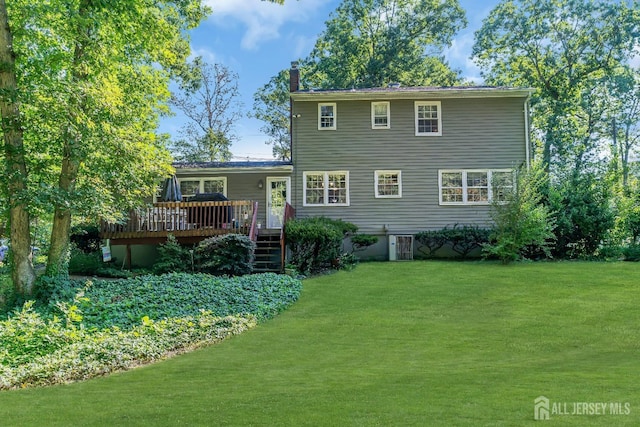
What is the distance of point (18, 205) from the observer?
9.52 metres

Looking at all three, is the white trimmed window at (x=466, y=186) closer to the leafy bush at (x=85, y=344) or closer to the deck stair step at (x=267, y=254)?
the deck stair step at (x=267, y=254)

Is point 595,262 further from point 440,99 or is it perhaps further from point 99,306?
point 99,306

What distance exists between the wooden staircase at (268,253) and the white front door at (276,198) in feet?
5.37

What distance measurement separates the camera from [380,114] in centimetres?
1753

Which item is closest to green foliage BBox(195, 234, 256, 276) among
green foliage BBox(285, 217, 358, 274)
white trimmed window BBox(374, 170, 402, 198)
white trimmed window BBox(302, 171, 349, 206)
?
green foliage BBox(285, 217, 358, 274)

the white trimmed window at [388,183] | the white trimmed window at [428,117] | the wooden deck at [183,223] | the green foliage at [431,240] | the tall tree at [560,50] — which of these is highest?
the tall tree at [560,50]

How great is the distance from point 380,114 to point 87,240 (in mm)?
11961

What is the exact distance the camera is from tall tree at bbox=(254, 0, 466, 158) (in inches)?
1141

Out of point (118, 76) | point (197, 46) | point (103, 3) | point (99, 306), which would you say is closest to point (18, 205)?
point (99, 306)

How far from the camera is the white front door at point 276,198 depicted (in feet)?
56.9

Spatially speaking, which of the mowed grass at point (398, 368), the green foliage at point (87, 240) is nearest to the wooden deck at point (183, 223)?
the green foliage at point (87, 240)

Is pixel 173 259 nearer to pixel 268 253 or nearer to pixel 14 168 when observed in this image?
pixel 268 253

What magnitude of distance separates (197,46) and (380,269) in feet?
67.9

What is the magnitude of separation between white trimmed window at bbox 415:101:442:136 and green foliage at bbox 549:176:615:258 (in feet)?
15.9
